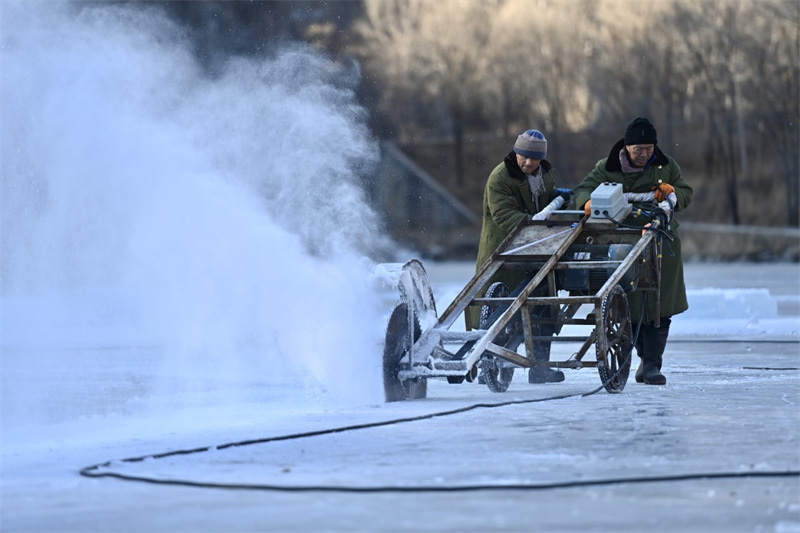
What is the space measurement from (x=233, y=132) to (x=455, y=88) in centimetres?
4221

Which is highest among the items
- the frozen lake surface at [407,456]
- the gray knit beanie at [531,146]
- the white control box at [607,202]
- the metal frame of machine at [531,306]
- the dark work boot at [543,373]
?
the gray knit beanie at [531,146]

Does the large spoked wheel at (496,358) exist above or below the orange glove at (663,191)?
below

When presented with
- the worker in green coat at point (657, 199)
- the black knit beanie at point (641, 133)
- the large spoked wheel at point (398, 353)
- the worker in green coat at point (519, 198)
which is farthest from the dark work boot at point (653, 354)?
the large spoked wheel at point (398, 353)

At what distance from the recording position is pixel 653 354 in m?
10.9

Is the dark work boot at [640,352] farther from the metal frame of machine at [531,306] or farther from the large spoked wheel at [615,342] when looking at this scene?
the large spoked wheel at [615,342]

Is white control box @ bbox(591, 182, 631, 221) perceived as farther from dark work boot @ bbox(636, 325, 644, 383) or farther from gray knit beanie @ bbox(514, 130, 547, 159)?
dark work boot @ bbox(636, 325, 644, 383)

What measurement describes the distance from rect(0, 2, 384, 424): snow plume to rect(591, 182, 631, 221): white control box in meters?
1.58

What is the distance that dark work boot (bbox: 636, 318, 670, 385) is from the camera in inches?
426

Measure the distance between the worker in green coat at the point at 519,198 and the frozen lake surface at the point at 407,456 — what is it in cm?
43

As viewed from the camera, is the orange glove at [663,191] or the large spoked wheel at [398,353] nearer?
the large spoked wheel at [398,353]

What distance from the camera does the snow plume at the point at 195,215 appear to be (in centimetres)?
1045

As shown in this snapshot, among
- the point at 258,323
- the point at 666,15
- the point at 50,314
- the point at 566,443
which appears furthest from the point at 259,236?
the point at 666,15

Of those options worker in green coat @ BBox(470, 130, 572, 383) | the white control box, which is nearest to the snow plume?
worker in green coat @ BBox(470, 130, 572, 383)

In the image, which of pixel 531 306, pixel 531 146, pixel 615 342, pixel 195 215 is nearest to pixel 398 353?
pixel 531 306
